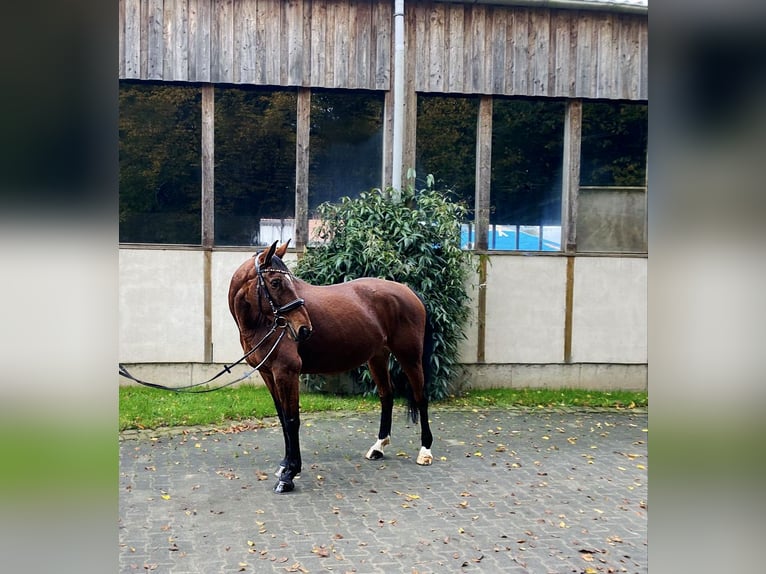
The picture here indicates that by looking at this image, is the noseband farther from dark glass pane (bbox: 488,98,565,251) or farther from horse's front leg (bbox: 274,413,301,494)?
dark glass pane (bbox: 488,98,565,251)

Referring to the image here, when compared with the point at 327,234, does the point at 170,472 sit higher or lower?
lower

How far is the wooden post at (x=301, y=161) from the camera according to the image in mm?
9352

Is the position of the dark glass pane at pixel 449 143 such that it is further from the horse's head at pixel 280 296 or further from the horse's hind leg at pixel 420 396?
the horse's head at pixel 280 296

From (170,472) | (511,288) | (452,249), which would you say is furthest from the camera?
(511,288)

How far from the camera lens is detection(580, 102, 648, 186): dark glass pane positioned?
9.94 meters

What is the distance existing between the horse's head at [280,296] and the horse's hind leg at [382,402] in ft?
4.27

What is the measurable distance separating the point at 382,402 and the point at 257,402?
2.50m

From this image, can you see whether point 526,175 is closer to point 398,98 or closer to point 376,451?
point 398,98

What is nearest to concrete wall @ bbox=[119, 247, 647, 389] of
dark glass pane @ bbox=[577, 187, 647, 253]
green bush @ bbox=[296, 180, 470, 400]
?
dark glass pane @ bbox=[577, 187, 647, 253]

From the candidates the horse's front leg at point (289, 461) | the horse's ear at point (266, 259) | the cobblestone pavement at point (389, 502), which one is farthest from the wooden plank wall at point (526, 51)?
the horse's front leg at point (289, 461)
